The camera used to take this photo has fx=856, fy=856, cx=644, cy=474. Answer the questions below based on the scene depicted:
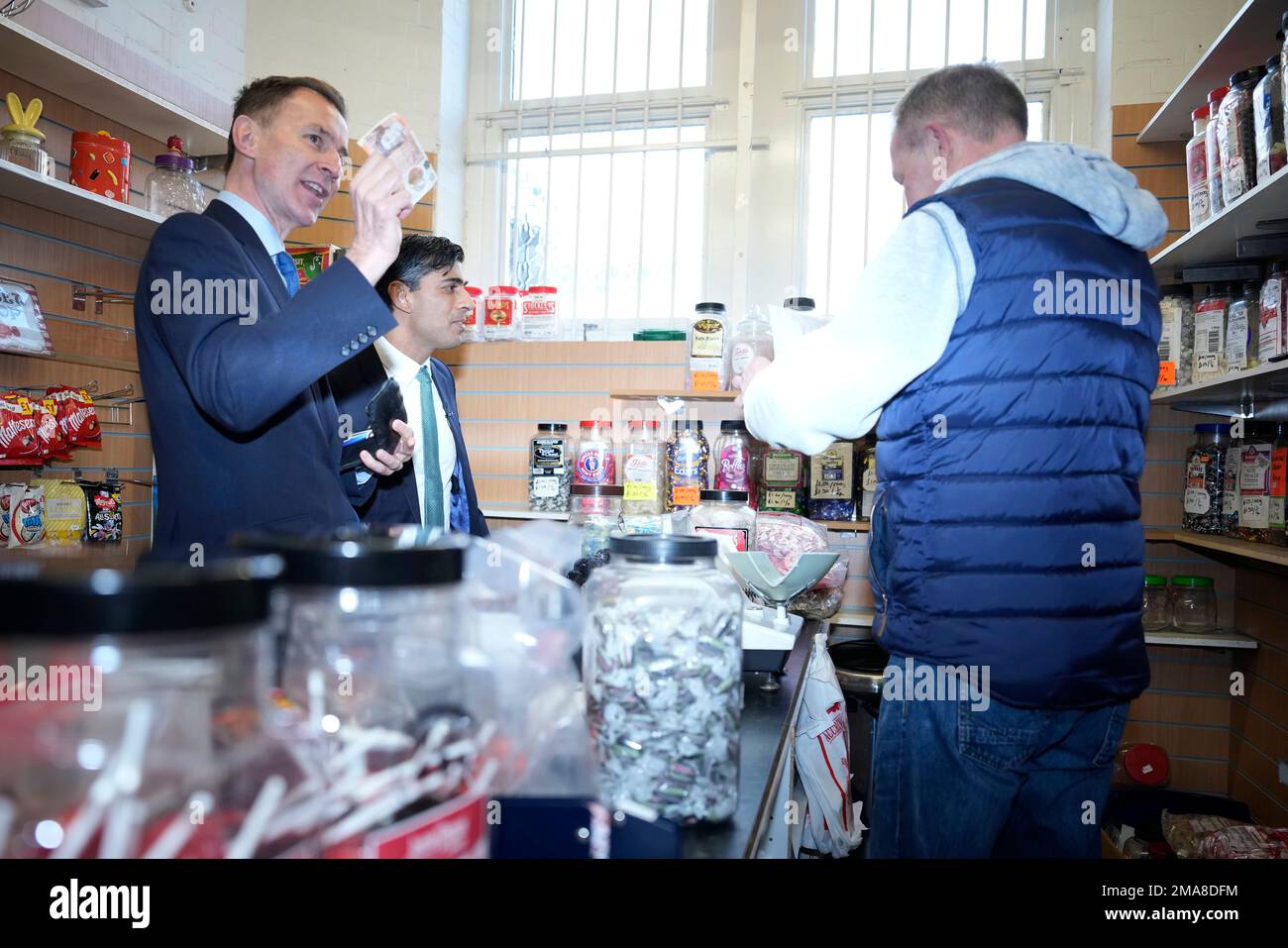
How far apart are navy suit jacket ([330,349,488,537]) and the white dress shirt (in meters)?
0.02

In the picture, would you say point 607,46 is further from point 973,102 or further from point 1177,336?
point 973,102

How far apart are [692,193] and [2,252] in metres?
3.18

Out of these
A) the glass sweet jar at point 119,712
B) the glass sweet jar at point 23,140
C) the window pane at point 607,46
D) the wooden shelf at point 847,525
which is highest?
the window pane at point 607,46

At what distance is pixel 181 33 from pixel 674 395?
2.81 meters

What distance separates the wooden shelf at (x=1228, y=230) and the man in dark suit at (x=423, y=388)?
232cm

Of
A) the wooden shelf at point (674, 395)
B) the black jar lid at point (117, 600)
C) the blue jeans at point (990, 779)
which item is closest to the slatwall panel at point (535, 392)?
the wooden shelf at point (674, 395)

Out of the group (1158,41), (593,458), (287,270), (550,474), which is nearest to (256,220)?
(287,270)

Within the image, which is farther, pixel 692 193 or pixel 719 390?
pixel 692 193

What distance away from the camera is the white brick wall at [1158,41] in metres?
3.81

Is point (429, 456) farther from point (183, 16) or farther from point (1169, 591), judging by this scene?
point (1169, 591)

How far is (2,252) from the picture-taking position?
9.41 feet

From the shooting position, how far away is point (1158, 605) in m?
3.56

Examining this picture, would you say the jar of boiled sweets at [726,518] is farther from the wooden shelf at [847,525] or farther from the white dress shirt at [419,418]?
the wooden shelf at [847,525]
